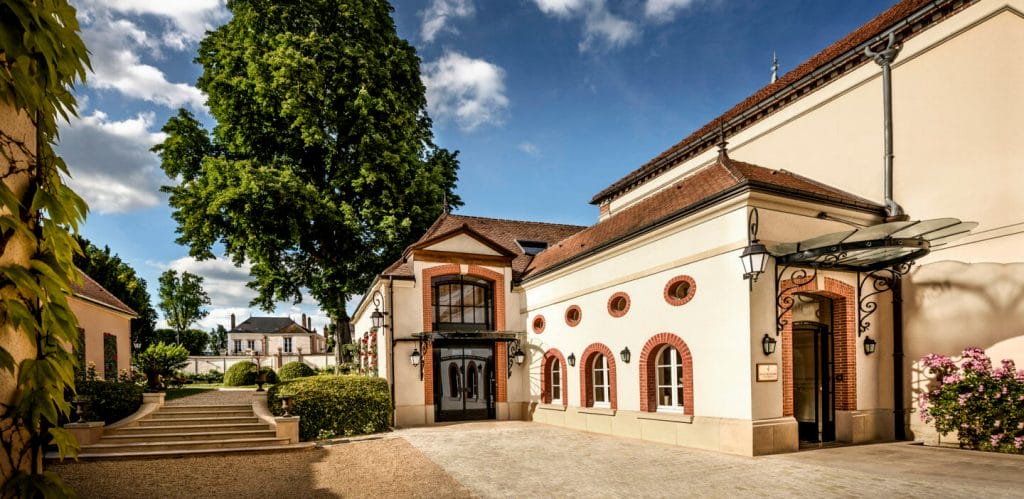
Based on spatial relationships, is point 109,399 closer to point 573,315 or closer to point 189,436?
point 189,436

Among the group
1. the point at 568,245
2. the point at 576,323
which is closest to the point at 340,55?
the point at 568,245

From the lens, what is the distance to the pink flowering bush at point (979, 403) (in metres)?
9.02

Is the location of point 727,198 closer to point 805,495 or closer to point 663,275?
point 663,275

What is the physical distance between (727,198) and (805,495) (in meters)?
5.16

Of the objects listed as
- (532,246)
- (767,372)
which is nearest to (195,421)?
(532,246)

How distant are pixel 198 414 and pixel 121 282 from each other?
2225 cm

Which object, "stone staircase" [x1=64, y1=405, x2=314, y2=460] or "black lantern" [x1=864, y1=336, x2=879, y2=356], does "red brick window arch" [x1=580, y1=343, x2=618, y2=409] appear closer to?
"black lantern" [x1=864, y1=336, x2=879, y2=356]

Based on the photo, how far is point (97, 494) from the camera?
7863mm

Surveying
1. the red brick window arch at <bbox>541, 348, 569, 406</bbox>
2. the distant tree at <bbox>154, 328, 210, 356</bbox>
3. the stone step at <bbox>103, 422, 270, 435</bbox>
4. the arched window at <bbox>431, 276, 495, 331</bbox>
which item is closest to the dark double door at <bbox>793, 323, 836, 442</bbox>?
the red brick window arch at <bbox>541, 348, 569, 406</bbox>

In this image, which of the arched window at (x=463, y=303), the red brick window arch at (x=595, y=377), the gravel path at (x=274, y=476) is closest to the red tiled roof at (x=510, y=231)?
the arched window at (x=463, y=303)

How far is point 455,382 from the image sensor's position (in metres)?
16.7

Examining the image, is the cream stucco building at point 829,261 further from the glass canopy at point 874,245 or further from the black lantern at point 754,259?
the black lantern at point 754,259

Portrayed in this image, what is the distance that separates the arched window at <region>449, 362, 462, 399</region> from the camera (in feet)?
54.7

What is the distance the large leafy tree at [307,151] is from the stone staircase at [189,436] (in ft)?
23.6
